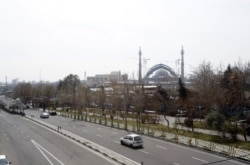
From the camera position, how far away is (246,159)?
23266mm

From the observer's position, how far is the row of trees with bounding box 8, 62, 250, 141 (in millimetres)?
39188

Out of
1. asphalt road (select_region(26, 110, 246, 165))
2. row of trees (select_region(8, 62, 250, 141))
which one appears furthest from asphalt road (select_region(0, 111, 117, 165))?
row of trees (select_region(8, 62, 250, 141))

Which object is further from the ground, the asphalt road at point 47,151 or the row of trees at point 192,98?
the row of trees at point 192,98

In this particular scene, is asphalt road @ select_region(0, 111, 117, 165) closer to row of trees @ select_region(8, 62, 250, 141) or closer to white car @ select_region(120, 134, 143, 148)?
white car @ select_region(120, 134, 143, 148)

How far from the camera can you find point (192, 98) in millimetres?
46531

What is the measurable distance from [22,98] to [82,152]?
96.3 m

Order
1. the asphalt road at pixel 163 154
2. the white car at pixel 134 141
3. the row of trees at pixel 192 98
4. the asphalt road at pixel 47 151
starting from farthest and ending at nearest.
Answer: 1. the row of trees at pixel 192 98
2. the white car at pixel 134 141
3. the asphalt road at pixel 47 151
4. the asphalt road at pixel 163 154

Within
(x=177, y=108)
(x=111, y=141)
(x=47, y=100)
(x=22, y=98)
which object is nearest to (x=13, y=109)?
(x=47, y=100)

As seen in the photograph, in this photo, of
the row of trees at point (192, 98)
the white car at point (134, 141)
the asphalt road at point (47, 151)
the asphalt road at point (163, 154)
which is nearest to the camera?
the asphalt road at point (163, 154)

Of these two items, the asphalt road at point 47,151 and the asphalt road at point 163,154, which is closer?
the asphalt road at point 163,154

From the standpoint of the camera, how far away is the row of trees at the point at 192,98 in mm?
39188

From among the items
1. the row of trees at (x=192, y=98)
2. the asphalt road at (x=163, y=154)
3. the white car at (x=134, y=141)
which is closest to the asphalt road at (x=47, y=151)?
the asphalt road at (x=163, y=154)

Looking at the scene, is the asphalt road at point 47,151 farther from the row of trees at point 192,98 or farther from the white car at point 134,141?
the row of trees at point 192,98

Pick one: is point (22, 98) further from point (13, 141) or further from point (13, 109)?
point (13, 141)
